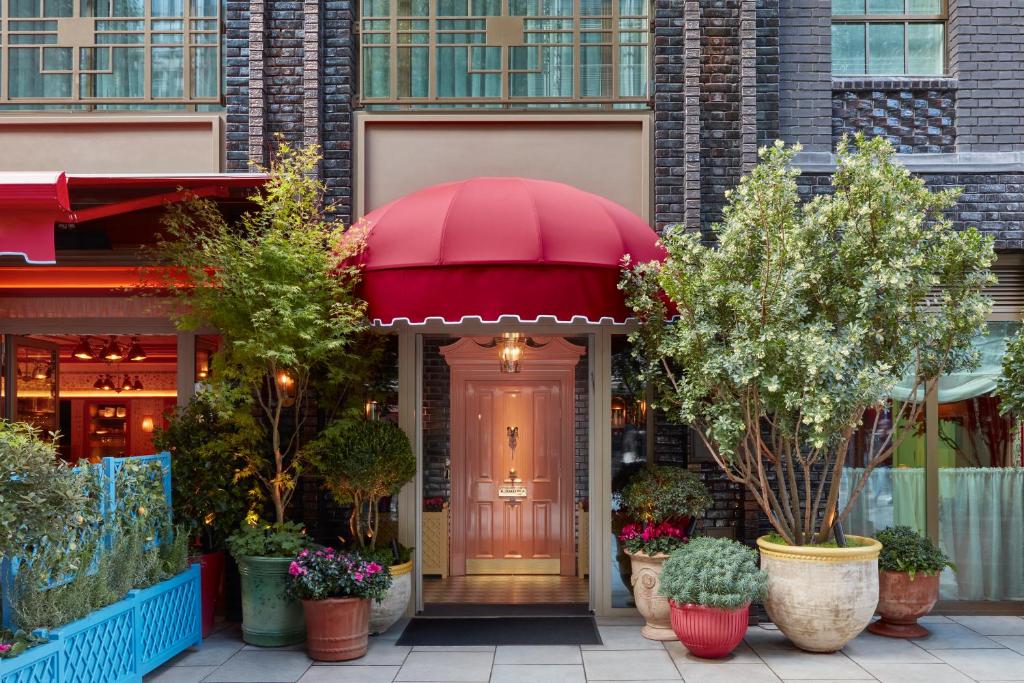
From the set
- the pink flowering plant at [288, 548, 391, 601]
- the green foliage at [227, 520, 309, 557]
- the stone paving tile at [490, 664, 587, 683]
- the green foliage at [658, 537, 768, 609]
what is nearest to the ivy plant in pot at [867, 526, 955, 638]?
the green foliage at [658, 537, 768, 609]

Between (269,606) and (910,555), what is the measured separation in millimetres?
5754

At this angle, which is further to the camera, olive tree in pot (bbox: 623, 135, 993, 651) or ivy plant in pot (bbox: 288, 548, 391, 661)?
ivy plant in pot (bbox: 288, 548, 391, 661)

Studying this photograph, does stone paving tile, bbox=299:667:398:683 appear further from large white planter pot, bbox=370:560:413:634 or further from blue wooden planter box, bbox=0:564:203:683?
blue wooden planter box, bbox=0:564:203:683

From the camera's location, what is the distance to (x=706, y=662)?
742cm

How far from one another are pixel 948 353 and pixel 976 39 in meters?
3.82

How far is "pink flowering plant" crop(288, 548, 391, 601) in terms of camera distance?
7387 mm

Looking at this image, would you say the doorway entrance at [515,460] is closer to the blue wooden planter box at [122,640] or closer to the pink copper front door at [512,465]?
the pink copper front door at [512,465]

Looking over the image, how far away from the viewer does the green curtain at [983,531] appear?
30.5 feet

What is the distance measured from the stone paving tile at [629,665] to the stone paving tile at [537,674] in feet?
0.36

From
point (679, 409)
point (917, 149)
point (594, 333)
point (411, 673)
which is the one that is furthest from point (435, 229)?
point (917, 149)

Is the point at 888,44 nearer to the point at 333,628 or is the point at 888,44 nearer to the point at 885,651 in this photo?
the point at 885,651

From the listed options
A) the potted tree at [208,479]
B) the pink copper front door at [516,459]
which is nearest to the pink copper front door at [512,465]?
the pink copper front door at [516,459]

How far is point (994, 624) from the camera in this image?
881 cm

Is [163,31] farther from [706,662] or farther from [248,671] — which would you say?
[706,662]
